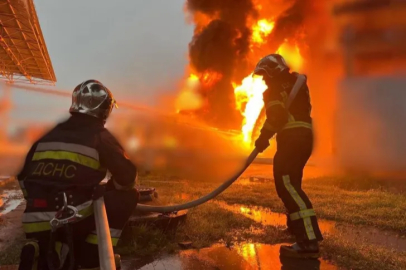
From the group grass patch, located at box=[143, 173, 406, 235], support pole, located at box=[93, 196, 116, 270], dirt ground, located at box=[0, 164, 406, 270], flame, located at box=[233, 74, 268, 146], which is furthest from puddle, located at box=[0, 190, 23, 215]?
flame, located at box=[233, 74, 268, 146]

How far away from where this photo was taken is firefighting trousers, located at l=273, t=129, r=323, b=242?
3479 millimetres

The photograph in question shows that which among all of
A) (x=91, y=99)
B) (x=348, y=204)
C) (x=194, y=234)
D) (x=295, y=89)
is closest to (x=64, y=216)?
(x=91, y=99)

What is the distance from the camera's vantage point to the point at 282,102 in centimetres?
370

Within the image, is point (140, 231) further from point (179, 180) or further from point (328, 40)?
point (179, 180)

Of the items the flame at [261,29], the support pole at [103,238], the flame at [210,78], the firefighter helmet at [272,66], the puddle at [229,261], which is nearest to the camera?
the support pole at [103,238]

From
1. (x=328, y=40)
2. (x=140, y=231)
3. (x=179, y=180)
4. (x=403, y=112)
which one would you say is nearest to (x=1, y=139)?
(x=179, y=180)

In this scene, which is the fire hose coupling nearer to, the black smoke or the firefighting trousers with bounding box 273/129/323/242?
the firefighting trousers with bounding box 273/129/323/242

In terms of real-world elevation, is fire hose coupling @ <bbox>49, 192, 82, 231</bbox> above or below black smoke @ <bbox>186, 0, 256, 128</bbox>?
below

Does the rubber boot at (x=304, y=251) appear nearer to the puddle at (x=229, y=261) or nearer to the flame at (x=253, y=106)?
the puddle at (x=229, y=261)

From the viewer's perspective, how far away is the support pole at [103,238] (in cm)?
196

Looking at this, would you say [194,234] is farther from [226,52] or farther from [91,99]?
[226,52]

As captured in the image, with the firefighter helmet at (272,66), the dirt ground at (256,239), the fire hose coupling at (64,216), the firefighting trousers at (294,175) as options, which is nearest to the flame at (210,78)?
the dirt ground at (256,239)

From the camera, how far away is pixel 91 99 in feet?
7.66

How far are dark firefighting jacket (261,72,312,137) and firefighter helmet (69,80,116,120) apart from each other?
6.34 ft
